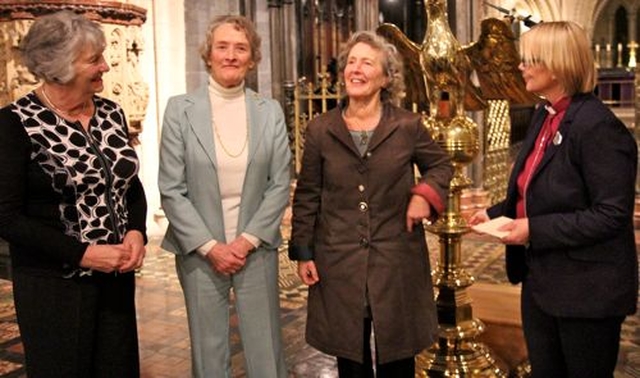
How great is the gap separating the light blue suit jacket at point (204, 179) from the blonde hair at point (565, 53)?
904mm

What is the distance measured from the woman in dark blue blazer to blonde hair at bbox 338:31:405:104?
18.6 inches

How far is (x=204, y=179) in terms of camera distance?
8.07ft

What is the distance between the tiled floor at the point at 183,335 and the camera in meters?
3.51

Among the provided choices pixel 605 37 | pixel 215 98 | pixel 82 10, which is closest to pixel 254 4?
pixel 82 10

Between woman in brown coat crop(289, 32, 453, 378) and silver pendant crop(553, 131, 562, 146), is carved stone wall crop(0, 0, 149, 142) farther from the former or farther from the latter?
silver pendant crop(553, 131, 562, 146)

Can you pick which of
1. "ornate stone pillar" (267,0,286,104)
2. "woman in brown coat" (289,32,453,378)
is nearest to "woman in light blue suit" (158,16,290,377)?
"woman in brown coat" (289,32,453,378)

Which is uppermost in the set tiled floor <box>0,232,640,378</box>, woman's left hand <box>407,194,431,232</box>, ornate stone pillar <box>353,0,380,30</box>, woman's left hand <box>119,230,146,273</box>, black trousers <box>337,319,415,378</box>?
ornate stone pillar <box>353,0,380,30</box>

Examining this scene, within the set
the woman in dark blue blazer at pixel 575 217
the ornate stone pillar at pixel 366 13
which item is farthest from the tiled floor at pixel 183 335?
the ornate stone pillar at pixel 366 13

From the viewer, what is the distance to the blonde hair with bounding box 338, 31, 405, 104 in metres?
2.42

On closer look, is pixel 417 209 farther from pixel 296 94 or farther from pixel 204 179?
pixel 296 94

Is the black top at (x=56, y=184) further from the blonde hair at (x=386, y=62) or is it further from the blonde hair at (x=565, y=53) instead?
the blonde hair at (x=565, y=53)

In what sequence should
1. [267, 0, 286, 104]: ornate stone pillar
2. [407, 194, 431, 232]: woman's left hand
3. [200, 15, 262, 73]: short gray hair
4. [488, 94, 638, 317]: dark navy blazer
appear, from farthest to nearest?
[267, 0, 286, 104]: ornate stone pillar
[200, 15, 262, 73]: short gray hair
[407, 194, 431, 232]: woman's left hand
[488, 94, 638, 317]: dark navy blazer

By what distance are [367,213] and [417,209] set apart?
0.16 meters

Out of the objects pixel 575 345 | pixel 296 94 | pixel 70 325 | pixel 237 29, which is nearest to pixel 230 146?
pixel 237 29
